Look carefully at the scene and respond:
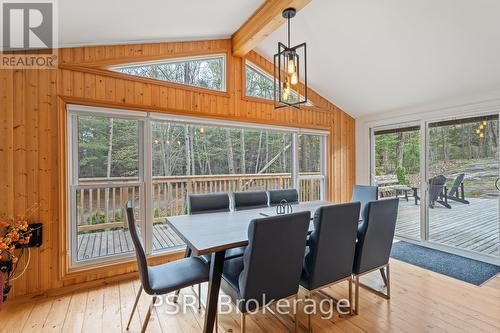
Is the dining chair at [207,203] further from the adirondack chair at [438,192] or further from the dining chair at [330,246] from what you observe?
the adirondack chair at [438,192]

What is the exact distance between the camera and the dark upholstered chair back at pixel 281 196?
11.3ft

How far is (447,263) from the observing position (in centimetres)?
341

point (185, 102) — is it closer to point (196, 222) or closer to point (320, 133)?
point (196, 222)

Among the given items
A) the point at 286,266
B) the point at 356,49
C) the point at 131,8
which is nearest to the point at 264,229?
the point at 286,266

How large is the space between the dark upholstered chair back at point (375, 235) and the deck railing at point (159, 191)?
231cm

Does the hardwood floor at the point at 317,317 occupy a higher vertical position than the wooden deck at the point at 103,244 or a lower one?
lower

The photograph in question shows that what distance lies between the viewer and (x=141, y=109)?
10.3ft

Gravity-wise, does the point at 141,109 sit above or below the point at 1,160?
above

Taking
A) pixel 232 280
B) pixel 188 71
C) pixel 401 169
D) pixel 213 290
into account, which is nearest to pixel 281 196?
pixel 232 280

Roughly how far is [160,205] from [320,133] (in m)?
3.15

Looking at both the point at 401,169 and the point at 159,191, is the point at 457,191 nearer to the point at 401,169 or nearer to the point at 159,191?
the point at 401,169

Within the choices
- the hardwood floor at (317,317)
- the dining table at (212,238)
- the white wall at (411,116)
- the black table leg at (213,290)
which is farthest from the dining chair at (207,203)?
the white wall at (411,116)

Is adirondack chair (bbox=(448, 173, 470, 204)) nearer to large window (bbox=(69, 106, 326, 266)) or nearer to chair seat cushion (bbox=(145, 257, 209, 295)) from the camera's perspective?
large window (bbox=(69, 106, 326, 266))

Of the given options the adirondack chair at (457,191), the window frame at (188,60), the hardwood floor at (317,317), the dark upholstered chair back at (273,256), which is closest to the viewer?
the dark upholstered chair back at (273,256)
